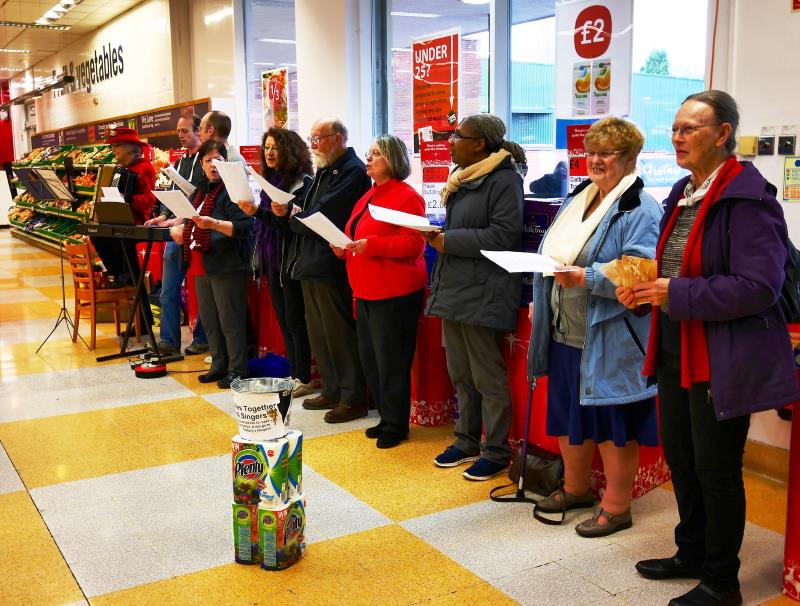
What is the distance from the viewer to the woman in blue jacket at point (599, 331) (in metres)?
3.11

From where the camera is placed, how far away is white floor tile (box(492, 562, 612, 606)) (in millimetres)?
2846

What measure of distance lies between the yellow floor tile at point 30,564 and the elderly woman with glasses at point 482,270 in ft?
5.92

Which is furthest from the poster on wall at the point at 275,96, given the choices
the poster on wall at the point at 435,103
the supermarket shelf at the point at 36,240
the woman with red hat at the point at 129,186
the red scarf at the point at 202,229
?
the supermarket shelf at the point at 36,240

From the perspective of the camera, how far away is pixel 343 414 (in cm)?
494

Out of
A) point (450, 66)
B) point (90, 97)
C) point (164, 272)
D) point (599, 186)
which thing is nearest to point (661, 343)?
point (599, 186)

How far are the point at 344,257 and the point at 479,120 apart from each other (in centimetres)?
122

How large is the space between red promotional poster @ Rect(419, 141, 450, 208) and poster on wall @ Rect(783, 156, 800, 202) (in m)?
2.17

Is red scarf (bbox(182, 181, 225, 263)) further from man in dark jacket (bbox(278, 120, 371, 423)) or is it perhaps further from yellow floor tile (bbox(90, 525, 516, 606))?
yellow floor tile (bbox(90, 525, 516, 606))

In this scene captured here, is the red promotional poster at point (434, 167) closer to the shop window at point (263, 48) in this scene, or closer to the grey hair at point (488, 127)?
the grey hair at point (488, 127)

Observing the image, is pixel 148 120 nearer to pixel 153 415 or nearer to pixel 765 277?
pixel 153 415

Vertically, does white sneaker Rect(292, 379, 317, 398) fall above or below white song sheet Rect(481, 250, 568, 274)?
below

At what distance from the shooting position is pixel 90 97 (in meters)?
15.8

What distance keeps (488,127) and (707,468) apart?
6.13 ft

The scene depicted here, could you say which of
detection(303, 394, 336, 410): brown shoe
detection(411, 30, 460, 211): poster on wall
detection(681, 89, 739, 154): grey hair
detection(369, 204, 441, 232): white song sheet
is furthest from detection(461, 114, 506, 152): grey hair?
detection(303, 394, 336, 410): brown shoe
